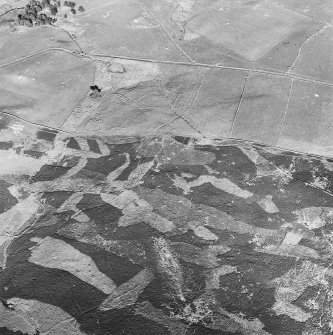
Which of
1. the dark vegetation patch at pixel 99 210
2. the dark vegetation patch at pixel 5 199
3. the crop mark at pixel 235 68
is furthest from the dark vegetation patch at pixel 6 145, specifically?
the crop mark at pixel 235 68

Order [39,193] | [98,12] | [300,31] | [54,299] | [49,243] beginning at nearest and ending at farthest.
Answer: [54,299], [49,243], [39,193], [300,31], [98,12]

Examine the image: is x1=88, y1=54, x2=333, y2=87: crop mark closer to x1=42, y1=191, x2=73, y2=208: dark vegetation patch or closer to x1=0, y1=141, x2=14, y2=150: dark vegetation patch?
x1=0, y1=141, x2=14, y2=150: dark vegetation patch

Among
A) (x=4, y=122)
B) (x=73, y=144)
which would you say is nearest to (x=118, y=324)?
(x=73, y=144)

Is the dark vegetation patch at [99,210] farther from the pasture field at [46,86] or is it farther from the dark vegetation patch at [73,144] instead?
the pasture field at [46,86]

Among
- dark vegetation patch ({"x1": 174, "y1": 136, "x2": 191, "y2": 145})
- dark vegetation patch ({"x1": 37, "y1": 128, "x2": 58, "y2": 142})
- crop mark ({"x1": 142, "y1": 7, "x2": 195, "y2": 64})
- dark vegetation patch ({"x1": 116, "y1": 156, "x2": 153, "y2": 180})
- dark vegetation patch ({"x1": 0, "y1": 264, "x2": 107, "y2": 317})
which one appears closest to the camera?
dark vegetation patch ({"x1": 0, "y1": 264, "x2": 107, "y2": 317})

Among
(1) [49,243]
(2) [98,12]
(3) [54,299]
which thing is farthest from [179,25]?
(3) [54,299]

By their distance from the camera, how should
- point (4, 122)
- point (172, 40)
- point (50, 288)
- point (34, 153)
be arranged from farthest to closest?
point (172, 40), point (4, 122), point (34, 153), point (50, 288)

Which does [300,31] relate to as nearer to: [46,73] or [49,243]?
[46,73]

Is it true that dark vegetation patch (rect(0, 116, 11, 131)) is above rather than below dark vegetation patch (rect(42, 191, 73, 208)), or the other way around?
above

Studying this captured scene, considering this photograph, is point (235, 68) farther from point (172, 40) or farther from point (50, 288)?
point (50, 288)

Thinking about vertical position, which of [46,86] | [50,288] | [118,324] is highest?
[46,86]

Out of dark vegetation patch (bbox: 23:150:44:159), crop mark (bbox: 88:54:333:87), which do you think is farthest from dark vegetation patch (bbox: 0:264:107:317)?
crop mark (bbox: 88:54:333:87)
